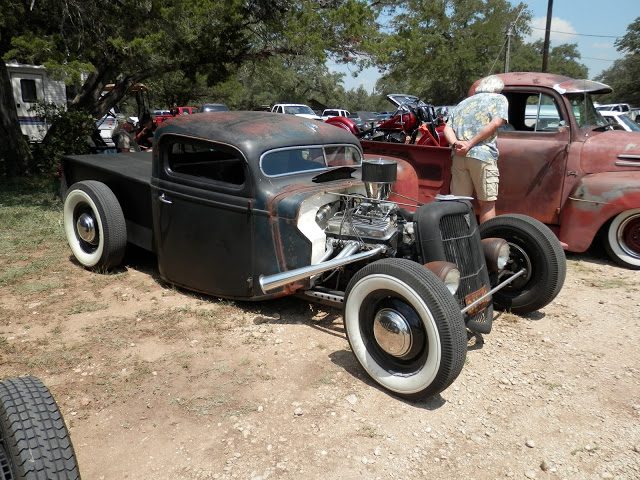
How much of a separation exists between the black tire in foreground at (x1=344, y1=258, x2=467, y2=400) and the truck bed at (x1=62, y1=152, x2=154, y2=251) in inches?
91.4

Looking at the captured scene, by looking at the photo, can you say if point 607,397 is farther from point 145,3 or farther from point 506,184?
point 145,3

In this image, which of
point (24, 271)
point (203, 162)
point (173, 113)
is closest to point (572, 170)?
point (203, 162)

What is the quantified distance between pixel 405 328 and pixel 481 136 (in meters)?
2.61

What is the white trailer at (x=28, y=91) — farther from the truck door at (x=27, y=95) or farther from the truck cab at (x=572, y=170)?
the truck cab at (x=572, y=170)

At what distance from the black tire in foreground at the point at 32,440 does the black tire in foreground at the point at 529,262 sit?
3014 millimetres

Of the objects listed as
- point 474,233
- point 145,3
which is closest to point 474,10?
point 145,3

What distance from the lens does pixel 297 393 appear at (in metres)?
3.03

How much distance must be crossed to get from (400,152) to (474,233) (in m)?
2.88

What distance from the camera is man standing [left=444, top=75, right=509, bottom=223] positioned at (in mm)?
4766

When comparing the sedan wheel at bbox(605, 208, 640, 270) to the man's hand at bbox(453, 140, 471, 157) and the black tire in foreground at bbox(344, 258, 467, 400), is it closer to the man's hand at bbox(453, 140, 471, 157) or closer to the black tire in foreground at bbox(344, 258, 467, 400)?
the man's hand at bbox(453, 140, 471, 157)

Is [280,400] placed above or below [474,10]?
below

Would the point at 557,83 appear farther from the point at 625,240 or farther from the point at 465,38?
the point at 465,38

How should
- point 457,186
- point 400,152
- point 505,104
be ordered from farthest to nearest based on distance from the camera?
1. point 400,152
2. point 457,186
3. point 505,104

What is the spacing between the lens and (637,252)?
534 cm
